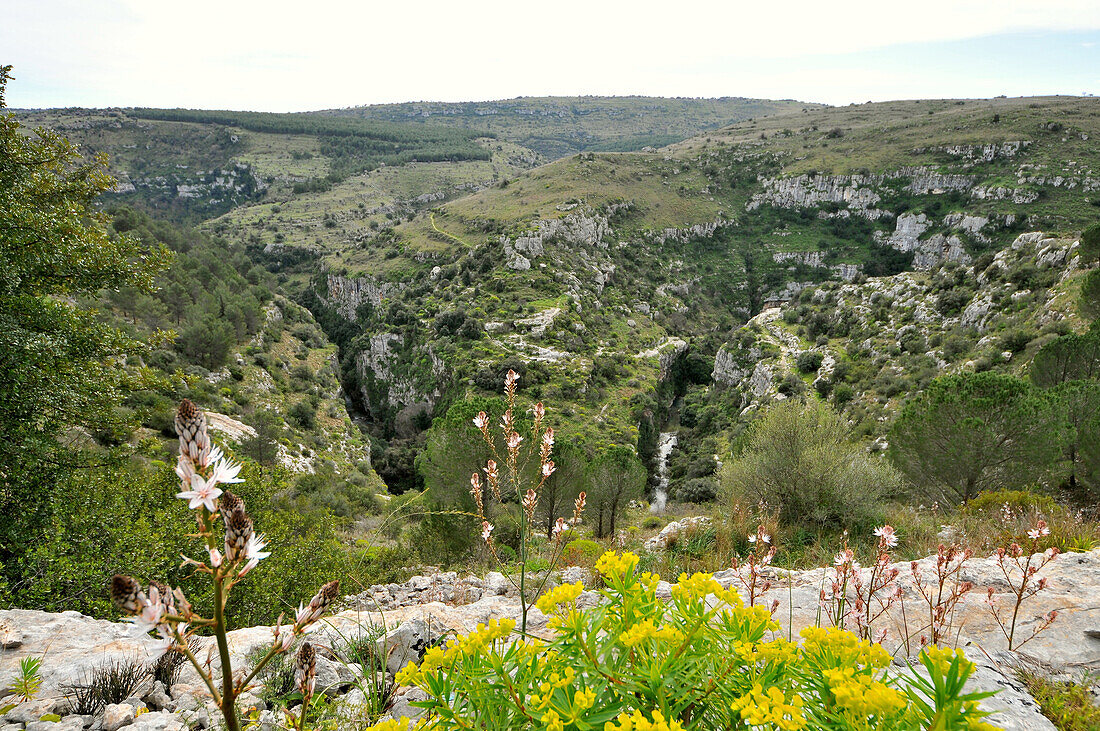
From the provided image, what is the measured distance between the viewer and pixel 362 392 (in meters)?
65.2

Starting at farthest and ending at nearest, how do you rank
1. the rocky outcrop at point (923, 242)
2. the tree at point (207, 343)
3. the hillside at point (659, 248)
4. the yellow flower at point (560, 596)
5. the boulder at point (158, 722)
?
the rocky outcrop at point (923, 242) → the hillside at point (659, 248) → the tree at point (207, 343) → the boulder at point (158, 722) → the yellow flower at point (560, 596)

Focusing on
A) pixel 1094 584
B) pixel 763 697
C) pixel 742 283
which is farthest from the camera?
pixel 742 283

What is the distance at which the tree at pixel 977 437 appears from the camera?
38.9 feet

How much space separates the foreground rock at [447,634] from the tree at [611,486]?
13.8 meters

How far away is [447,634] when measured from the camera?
414 centimetres

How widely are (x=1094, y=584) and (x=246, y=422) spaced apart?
3845cm

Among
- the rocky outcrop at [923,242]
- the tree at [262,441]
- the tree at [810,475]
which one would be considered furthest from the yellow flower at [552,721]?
the rocky outcrop at [923,242]

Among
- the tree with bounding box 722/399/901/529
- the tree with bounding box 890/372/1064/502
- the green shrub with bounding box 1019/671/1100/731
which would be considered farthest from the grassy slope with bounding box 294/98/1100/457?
the green shrub with bounding box 1019/671/1100/731

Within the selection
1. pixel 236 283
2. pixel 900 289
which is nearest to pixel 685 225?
pixel 900 289

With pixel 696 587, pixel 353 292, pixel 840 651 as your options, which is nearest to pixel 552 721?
pixel 696 587

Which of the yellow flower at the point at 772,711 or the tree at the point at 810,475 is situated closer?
the yellow flower at the point at 772,711

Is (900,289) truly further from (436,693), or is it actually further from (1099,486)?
(436,693)

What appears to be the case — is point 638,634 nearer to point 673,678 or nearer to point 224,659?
point 673,678

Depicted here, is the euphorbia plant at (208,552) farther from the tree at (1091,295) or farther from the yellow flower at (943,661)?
the tree at (1091,295)
